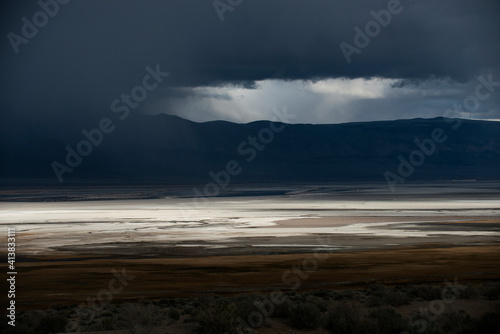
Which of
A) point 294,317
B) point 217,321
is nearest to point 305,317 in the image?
point 294,317

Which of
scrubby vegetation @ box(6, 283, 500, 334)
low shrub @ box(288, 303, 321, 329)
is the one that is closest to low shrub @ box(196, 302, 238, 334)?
scrubby vegetation @ box(6, 283, 500, 334)

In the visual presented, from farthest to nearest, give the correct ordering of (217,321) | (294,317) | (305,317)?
1. (294,317)
2. (305,317)
3. (217,321)

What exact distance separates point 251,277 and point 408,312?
362 inches

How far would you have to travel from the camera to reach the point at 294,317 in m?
13.8

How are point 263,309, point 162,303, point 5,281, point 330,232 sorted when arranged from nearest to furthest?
point 263,309
point 162,303
point 5,281
point 330,232

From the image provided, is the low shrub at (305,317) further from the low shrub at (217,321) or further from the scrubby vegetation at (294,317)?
the low shrub at (217,321)

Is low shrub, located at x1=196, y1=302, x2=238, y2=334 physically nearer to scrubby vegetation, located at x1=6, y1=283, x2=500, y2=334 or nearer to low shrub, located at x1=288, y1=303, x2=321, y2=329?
scrubby vegetation, located at x1=6, y1=283, x2=500, y2=334

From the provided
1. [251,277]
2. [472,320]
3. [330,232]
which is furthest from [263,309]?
[330,232]

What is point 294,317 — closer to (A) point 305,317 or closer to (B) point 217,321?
(A) point 305,317

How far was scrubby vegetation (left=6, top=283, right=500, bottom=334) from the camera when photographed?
1288 cm

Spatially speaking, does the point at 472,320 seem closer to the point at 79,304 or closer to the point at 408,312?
the point at 408,312

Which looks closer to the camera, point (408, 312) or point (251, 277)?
point (408, 312)

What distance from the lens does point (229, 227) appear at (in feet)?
142

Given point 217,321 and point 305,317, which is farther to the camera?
point 305,317
